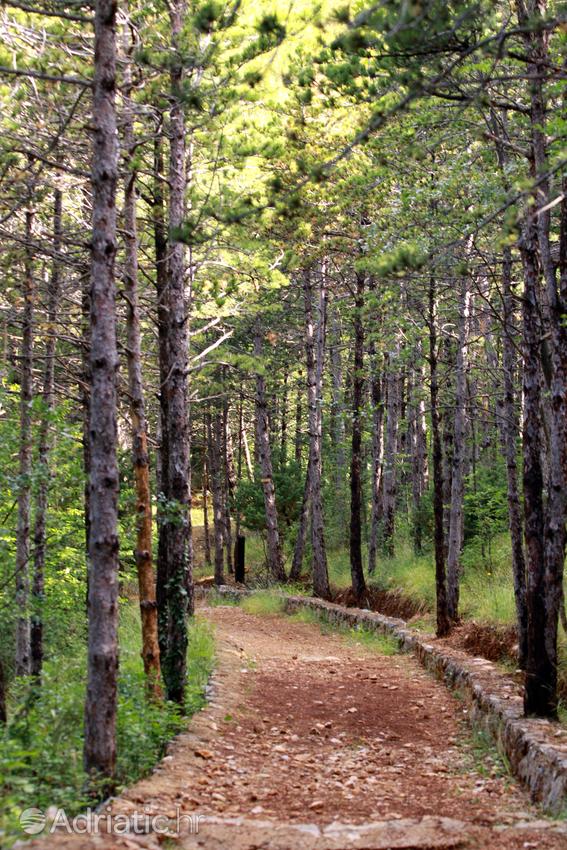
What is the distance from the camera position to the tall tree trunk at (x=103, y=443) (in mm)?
6059

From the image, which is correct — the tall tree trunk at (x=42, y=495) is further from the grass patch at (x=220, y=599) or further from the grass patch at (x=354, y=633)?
the grass patch at (x=220, y=599)

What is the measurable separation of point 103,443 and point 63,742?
2.87 metres

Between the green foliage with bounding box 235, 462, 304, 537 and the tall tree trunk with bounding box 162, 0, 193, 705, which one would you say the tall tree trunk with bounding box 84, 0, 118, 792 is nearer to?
the tall tree trunk with bounding box 162, 0, 193, 705

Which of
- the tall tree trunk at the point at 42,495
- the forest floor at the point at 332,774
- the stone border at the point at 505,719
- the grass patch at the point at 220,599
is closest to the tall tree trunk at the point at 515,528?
the stone border at the point at 505,719

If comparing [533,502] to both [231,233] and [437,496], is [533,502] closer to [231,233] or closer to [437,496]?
[437,496]

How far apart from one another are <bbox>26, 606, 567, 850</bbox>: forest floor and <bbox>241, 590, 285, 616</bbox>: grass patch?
26.1 feet

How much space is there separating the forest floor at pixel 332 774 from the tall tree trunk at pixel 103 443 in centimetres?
59

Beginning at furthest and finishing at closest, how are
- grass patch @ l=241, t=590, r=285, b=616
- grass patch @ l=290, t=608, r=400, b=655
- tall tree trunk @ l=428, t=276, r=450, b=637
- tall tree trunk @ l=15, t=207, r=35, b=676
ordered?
grass patch @ l=241, t=590, r=285, b=616 → grass patch @ l=290, t=608, r=400, b=655 → tall tree trunk @ l=428, t=276, r=450, b=637 → tall tree trunk @ l=15, t=207, r=35, b=676

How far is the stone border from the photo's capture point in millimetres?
6105

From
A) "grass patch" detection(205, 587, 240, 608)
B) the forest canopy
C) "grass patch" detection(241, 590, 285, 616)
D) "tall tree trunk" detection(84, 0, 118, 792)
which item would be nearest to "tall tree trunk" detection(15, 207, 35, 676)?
the forest canopy

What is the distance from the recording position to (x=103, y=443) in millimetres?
6145

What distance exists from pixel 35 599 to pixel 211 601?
483 inches

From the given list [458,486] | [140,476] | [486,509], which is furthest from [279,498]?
[140,476]

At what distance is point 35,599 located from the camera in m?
12.4
